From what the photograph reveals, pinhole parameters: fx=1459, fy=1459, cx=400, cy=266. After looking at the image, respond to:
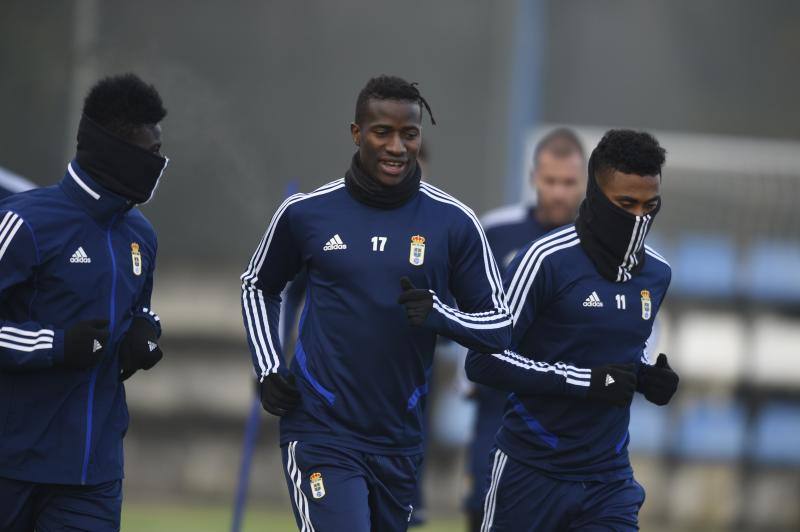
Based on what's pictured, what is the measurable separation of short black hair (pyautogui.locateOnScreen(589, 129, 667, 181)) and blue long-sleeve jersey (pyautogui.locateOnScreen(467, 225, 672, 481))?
324 millimetres

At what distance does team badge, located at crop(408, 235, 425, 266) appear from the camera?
5.36 metres

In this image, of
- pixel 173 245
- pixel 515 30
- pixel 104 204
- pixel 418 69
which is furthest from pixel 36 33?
pixel 104 204

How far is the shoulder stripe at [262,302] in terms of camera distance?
5473 millimetres

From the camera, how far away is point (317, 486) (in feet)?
17.1

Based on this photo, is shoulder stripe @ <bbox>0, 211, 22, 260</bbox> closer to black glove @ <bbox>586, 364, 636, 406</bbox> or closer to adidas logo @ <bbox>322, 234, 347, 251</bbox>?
adidas logo @ <bbox>322, 234, 347, 251</bbox>

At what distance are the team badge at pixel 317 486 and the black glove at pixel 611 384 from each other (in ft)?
3.47

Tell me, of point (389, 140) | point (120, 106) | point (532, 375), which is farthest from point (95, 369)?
point (532, 375)

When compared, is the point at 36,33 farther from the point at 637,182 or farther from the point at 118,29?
the point at 637,182

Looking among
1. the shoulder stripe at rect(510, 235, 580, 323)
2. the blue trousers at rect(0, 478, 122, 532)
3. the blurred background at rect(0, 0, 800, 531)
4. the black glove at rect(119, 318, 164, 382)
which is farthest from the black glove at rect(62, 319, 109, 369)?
the blurred background at rect(0, 0, 800, 531)

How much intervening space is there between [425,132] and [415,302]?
18.9 ft

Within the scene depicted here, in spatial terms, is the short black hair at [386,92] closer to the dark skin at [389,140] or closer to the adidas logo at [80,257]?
the dark skin at [389,140]

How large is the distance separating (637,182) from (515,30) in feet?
17.4

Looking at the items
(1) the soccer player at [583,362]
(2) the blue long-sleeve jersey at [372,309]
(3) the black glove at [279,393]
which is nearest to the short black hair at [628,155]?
(1) the soccer player at [583,362]

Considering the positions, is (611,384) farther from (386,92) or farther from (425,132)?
(425,132)
